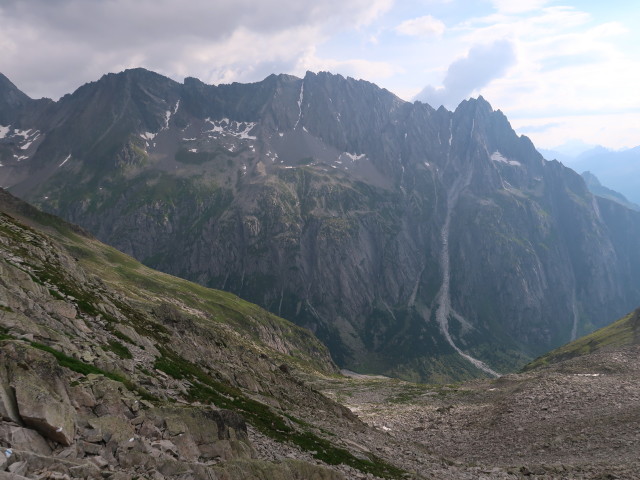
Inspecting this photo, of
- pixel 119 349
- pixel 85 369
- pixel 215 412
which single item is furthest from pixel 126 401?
pixel 119 349

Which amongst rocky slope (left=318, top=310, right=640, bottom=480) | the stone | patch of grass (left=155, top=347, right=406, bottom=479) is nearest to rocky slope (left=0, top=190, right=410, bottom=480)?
the stone

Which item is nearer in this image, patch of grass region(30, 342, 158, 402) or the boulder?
the boulder

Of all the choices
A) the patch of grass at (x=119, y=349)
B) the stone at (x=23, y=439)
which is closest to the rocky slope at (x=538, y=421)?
the patch of grass at (x=119, y=349)

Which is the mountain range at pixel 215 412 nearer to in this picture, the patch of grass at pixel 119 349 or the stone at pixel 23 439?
the stone at pixel 23 439

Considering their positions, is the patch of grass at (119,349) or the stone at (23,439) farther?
the patch of grass at (119,349)

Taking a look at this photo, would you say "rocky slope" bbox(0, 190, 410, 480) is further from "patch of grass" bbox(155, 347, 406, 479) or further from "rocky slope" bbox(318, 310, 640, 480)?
"rocky slope" bbox(318, 310, 640, 480)

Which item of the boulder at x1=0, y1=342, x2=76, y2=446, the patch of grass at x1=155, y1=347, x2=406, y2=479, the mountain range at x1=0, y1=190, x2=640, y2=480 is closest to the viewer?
the boulder at x1=0, y1=342, x2=76, y2=446

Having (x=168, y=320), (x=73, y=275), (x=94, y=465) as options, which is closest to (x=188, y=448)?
(x=94, y=465)

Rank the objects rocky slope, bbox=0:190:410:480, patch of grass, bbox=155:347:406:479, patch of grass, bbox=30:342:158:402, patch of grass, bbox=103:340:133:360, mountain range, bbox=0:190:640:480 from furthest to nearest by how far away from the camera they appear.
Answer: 1. patch of grass, bbox=155:347:406:479
2. patch of grass, bbox=103:340:133:360
3. patch of grass, bbox=30:342:158:402
4. mountain range, bbox=0:190:640:480
5. rocky slope, bbox=0:190:410:480

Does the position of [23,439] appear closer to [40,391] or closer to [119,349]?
[40,391]

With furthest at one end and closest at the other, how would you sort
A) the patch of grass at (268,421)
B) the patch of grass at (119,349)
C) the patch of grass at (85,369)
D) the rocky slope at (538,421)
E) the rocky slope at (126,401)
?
1. the rocky slope at (538,421)
2. the patch of grass at (268,421)
3. the patch of grass at (119,349)
4. the patch of grass at (85,369)
5. the rocky slope at (126,401)

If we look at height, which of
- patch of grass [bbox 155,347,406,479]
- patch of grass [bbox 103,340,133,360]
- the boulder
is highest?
the boulder

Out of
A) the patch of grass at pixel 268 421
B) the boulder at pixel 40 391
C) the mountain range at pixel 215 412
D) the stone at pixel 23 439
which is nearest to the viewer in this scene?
the stone at pixel 23 439

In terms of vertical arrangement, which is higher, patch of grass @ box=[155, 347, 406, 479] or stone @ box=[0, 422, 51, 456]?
stone @ box=[0, 422, 51, 456]
